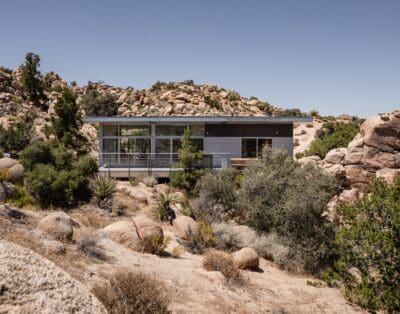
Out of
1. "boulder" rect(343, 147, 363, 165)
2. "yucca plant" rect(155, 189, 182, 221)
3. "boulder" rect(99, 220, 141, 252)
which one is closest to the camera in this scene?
"boulder" rect(99, 220, 141, 252)

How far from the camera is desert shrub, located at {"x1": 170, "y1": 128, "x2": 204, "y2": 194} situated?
921 inches

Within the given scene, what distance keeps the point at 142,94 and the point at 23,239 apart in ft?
185

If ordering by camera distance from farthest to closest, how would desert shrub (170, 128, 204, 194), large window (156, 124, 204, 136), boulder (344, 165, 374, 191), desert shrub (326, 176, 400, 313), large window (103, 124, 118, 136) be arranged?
large window (103, 124, 118, 136) → large window (156, 124, 204, 136) → desert shrub (170, 128, 204, 194) → boulder (344, 165, 374, 191) → desert shrub (326, 176, 400, 313)

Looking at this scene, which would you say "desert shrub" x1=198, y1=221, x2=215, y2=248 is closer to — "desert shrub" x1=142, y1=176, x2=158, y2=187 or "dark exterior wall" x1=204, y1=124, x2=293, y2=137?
"desert shrub" x1=142, y1=176, x2=158, y2=187

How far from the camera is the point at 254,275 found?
12.9m

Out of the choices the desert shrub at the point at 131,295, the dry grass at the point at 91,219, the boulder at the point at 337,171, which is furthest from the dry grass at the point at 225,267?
the boulder at the point at 337,171

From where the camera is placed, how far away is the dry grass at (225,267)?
37.4 feet

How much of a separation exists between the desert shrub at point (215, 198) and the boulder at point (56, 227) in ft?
27.8

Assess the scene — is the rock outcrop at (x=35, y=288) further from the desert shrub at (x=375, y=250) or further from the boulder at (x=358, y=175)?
the boulder at (x=358, y=175)

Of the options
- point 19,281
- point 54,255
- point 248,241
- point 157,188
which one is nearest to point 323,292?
point 248,241

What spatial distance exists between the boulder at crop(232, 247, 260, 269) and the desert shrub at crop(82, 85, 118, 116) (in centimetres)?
4554

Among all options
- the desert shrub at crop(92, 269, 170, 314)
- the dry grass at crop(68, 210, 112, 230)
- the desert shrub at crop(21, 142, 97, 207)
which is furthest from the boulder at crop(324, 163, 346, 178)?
the desert shrub at crop(92, 269, 170, 314)

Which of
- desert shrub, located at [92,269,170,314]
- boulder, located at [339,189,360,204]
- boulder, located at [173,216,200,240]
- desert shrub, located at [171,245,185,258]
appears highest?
boulder, located at [339,189,360,204]

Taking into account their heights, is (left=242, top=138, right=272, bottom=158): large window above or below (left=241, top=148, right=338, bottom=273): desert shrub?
above
